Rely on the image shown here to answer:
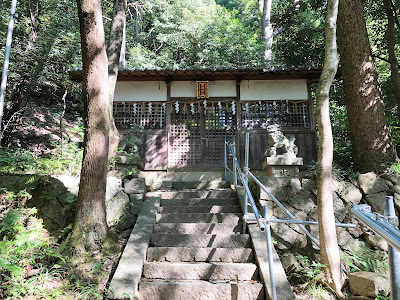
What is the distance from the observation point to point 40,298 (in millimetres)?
3240

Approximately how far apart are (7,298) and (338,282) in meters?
4.05

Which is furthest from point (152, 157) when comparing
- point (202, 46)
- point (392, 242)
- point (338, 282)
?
point (202, 46)

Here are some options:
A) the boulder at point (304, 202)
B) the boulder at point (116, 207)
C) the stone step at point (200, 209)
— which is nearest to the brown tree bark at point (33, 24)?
the boulder at point (116, 207)

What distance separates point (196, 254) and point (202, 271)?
37cm

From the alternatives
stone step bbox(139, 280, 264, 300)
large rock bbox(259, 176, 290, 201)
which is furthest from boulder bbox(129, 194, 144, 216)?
large rock bbox(259, 176, 290, 201)

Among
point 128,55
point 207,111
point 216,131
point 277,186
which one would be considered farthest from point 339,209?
point 128,55

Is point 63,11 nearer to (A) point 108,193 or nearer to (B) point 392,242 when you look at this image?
(A) point 108,193

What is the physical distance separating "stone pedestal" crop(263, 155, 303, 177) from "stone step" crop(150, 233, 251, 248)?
6.56 ft

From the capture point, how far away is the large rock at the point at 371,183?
548 centimetres

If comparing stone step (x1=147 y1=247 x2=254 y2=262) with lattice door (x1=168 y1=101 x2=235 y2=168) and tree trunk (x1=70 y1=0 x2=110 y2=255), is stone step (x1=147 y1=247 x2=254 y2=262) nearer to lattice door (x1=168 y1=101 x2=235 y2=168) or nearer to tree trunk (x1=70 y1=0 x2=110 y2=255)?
tree trunk (x1=70 y1=0 x2=110 y2=255)

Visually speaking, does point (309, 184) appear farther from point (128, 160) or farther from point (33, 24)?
point (33, 24)

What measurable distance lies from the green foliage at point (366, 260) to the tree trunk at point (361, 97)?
77.9 inches

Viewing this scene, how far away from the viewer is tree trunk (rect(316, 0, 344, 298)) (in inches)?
146

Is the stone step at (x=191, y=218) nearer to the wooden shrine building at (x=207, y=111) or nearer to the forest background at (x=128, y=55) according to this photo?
the forest background at (x=128, y=55)
